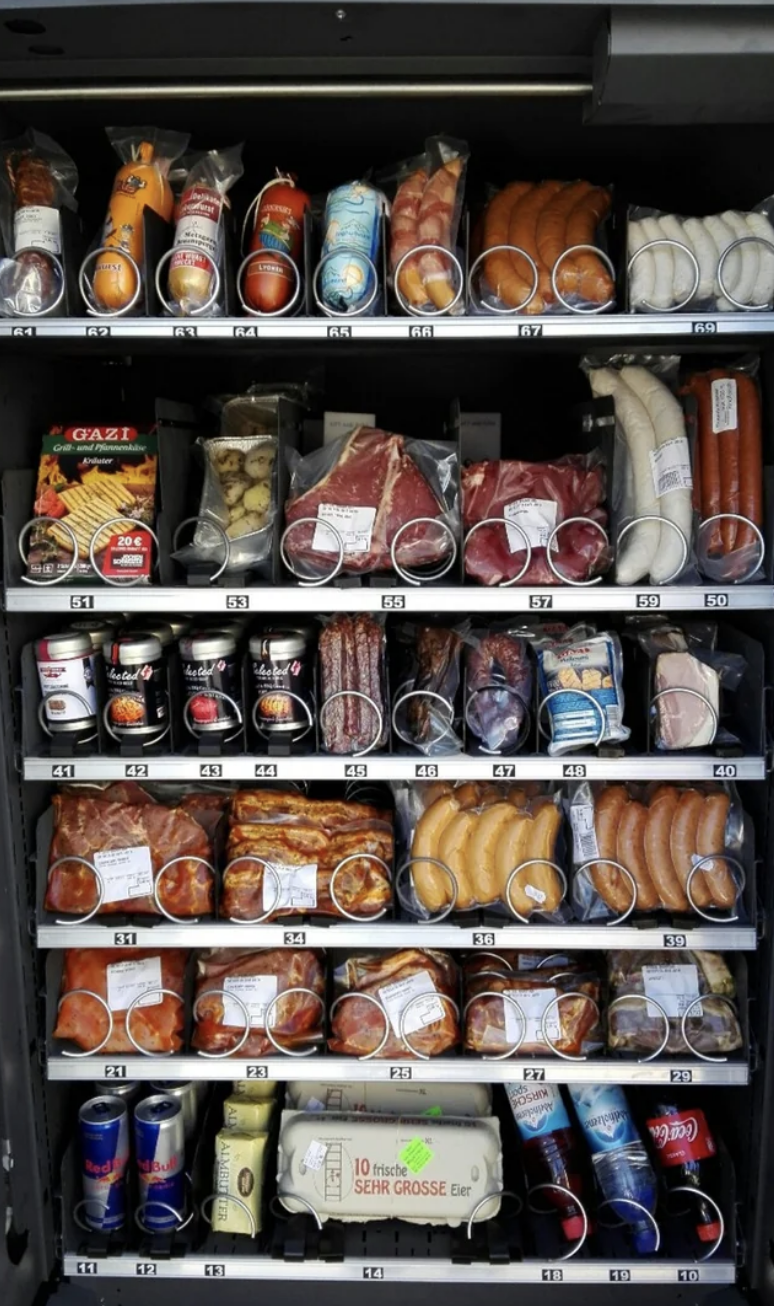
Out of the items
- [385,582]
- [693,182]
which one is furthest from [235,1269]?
[693,182]

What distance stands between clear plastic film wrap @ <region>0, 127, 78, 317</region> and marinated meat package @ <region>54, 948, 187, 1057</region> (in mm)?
1325

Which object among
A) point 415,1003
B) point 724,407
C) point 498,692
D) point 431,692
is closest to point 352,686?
point 431,692

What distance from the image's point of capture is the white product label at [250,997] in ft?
6.75

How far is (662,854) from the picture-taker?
6.48 ft

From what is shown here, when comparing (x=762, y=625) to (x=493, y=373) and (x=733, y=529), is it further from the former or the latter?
(x=493, y=373)

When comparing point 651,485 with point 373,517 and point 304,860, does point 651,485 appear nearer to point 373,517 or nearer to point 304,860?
point 373,517

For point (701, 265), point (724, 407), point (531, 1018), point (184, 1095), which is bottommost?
point (184, 1095)

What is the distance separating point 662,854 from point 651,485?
733 millimetres

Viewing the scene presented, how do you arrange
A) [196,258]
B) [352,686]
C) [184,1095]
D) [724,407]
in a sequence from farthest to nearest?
[184,1095] < [352,686] < [724,407] < [196,258]

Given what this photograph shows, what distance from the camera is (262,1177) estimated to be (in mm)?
2074

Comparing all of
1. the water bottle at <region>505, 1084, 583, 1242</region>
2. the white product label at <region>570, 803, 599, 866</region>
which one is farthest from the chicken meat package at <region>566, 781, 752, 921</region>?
the water bottle at <region>505, 1084, 583, 1242</region>

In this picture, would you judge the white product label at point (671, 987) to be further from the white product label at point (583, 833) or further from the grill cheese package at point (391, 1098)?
the grill cheese package at point (391, 1098)

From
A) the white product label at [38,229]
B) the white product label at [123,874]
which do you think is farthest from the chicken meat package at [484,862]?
the white product label at [38,229]

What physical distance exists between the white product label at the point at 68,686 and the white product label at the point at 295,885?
1.65ft
